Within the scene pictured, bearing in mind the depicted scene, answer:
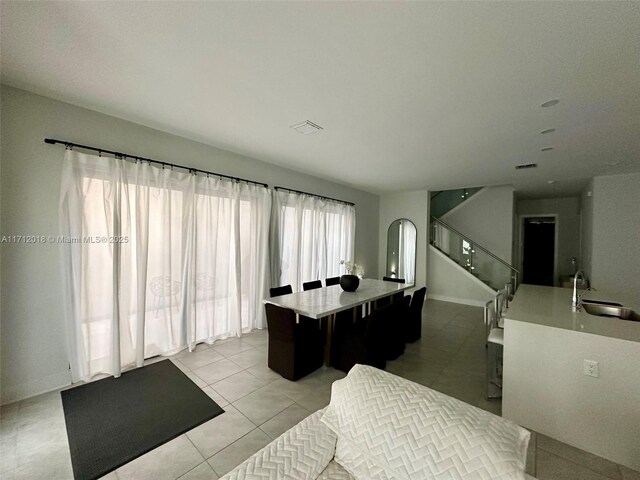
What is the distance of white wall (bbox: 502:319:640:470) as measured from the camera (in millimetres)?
1771

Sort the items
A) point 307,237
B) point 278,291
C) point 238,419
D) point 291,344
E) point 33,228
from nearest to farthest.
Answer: point 238,419 < point 33,228 < point 291,344 < point 278,291 < point 307,237

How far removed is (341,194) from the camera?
606 centimetres

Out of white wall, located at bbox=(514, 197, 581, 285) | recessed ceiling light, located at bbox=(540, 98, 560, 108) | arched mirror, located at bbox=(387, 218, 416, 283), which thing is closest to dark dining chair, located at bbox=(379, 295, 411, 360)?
recessed ceiling light, located at bbox=(540, 98, 560, 108)

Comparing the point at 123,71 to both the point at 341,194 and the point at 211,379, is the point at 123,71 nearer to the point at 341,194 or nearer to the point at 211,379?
the point at 211,379

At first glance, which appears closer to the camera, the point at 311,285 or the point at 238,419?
the point at 238,419

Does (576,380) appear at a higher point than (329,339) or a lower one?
higher

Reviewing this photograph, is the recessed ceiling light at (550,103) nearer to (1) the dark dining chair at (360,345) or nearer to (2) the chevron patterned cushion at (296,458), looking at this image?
(1) the dark dining chair at (360,345)

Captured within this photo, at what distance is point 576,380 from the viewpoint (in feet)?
6.35

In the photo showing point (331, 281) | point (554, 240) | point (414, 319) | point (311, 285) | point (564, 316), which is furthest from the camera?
point (554, 240)

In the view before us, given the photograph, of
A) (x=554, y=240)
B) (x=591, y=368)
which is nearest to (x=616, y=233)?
(x=554, y=240)

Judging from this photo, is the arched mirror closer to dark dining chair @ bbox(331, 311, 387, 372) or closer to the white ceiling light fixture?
dark dining chair @ bbox(331, 311, 387, 372)

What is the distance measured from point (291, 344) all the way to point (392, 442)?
1.92 m

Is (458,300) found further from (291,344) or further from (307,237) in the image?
(291,344)

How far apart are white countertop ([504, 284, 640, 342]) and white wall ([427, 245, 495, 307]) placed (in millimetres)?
3021
